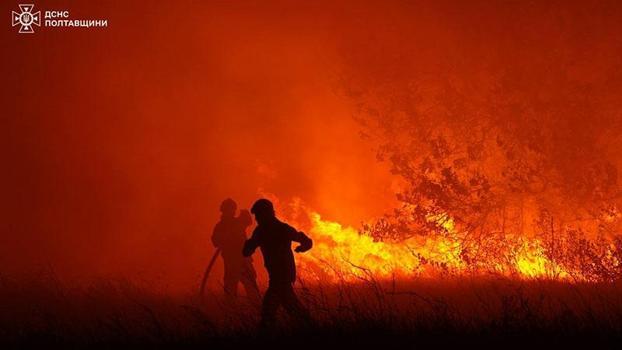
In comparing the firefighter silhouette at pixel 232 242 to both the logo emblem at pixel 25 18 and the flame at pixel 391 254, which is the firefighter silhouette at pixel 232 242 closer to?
the flame at pixel 391 254

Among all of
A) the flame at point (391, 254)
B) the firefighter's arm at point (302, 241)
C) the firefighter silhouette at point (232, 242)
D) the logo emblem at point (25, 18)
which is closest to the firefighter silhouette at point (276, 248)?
the firefighter's arm at point (302, 241)

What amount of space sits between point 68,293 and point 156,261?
35.3 feet

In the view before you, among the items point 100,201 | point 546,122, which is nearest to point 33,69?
point 100,201

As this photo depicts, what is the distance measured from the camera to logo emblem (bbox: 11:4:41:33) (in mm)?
36594

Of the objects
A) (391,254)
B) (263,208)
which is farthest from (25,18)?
(263,208)

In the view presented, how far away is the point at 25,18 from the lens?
37094 mm

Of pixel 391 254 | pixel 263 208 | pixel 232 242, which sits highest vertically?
pixel 391 254

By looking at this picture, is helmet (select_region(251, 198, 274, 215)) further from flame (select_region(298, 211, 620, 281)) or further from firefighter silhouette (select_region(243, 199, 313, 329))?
flame (select_region(298, 211, 620, 281))

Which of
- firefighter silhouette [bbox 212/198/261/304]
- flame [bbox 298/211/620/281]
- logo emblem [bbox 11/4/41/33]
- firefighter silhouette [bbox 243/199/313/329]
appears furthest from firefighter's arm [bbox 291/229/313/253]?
logo emblem [bbox 11/4/41/33]

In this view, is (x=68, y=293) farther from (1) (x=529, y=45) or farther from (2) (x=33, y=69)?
(2) (x=33, y=69)

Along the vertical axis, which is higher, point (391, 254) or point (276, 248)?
point (391, 254)

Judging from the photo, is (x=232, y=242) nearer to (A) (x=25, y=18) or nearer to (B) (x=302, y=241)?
(B) (x=302, y=241)

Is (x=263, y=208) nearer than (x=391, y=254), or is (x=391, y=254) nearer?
(x=263, y=208)

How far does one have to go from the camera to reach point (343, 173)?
75.2 ft
